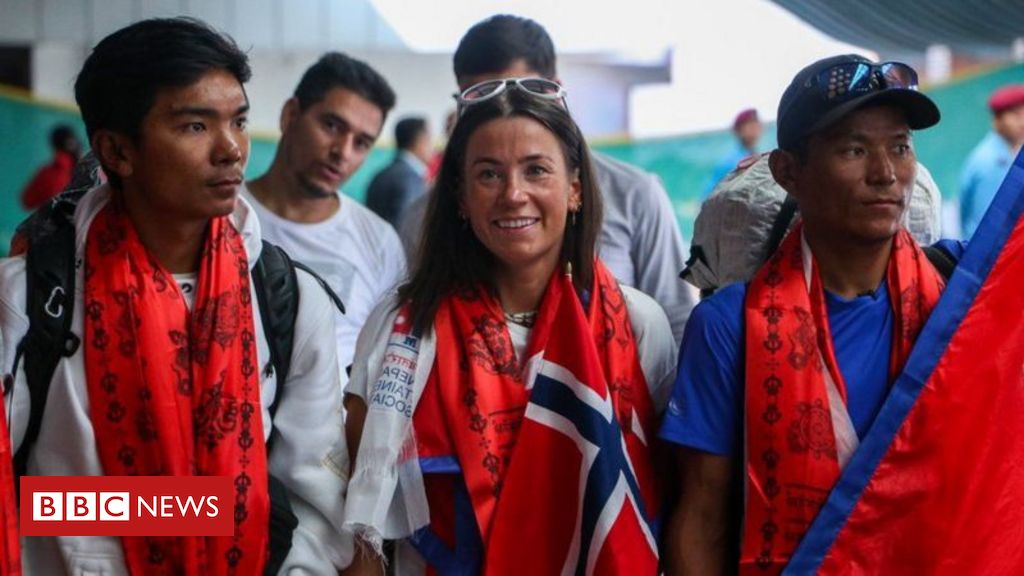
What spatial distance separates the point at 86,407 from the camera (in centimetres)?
235

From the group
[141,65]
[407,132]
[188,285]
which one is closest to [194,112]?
[141,65]

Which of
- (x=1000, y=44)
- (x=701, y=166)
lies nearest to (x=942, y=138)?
(x=701, y=166)

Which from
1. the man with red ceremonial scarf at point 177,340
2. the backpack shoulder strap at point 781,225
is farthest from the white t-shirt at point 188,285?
the backpack shoulder strap at point 781,225

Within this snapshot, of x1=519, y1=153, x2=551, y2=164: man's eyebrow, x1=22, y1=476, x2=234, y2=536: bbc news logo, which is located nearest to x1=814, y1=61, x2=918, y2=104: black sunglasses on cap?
x1=519, y1=153, x2=551, y2=164: man's eyebrow

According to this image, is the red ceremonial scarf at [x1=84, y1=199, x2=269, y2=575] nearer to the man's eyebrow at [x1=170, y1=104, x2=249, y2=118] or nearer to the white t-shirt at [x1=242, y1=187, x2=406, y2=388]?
the man's eyebrow at [x1=170, y1=104, x2=249, y2=118]

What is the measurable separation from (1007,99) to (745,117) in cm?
177

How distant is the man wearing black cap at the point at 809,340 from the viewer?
7.65ft

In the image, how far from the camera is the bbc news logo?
2.29 metres

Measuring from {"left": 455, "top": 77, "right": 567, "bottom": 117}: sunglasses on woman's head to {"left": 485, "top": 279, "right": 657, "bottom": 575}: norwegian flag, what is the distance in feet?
1.75

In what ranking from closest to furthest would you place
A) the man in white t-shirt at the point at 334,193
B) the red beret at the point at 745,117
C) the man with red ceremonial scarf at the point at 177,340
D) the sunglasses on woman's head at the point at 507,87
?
the man with red ceremonial scarf at the point at 177,340, the sunglasses on woman's head at the point at 507,87, the man in white t-shirt at the point at 334,193, the red beret at the point at 745,117

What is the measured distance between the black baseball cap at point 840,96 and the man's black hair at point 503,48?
4.40 feet

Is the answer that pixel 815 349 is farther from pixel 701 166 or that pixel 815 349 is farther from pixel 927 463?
pixel 701 166

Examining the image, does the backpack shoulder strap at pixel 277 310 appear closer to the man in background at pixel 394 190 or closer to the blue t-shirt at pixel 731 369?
the blue t-shirt at pixel 731 369

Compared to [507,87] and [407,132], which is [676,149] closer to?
[407,132]
